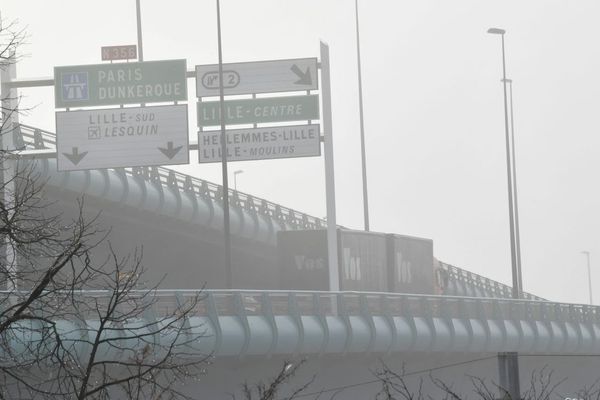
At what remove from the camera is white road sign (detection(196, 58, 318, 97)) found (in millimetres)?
50500

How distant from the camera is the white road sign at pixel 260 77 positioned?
5050 centimetres

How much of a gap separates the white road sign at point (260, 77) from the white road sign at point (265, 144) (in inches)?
43.1

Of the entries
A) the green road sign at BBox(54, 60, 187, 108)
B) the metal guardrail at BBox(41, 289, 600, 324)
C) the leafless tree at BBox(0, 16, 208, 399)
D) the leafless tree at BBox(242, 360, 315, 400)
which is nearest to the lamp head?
the metal guardrail at BBox(41, 289, 600, 324)

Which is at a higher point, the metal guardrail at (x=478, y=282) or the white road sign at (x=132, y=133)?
the white road sign at (x=132, y=133)

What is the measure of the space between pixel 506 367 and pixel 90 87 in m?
27.7

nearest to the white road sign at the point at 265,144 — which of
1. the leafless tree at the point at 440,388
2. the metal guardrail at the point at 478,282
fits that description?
the leafless tree at the point at 440,388

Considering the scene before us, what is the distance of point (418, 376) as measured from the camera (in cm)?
4766

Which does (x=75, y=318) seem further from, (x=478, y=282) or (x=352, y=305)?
(x=478, y=282)

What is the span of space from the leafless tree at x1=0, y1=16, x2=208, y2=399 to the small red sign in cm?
292

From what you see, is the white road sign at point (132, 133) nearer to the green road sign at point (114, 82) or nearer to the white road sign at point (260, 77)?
the green road sign at point (114, 82)

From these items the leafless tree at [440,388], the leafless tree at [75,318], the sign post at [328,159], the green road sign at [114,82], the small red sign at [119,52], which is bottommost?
the leafless tree at [440,388]

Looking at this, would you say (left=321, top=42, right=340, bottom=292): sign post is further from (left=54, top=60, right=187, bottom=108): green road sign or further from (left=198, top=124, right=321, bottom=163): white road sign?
(left=54, top=60, right=187, bottom=108): green road sign

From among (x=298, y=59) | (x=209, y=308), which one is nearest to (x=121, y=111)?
(x=298, y=59)

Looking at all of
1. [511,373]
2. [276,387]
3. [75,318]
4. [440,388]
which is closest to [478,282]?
[440,388]
